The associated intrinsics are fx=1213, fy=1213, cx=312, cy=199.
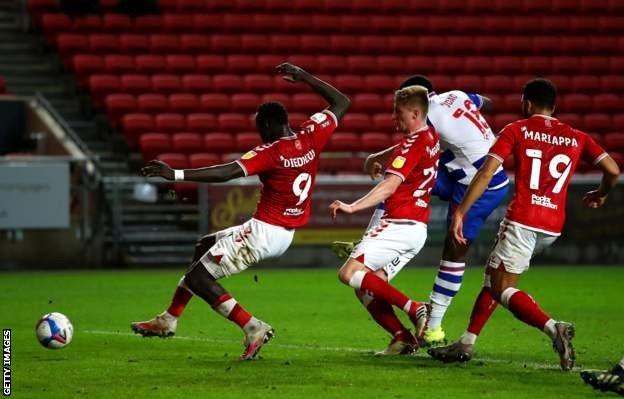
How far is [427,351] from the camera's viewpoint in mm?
8977

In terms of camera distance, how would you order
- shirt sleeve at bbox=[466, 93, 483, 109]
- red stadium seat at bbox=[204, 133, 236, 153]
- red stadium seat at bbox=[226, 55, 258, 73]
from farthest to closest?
red stadium seat at bbox=[226, 55, 258, 73] < red stadium seat at bbox=[204, 133, 236, 153] < shirt sleeve at bbox=[466, 93, 483, 109]

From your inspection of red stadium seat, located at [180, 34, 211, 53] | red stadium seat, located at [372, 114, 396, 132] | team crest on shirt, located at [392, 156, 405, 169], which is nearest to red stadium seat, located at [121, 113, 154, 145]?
red stadium seat, located at [180, 34, 211, 53]

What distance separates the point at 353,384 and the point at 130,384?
1386 millimetres

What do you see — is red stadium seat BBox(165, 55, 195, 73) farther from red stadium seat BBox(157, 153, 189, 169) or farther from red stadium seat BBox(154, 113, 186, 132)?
red stadium seat BBox(157, 153, 189, 169)

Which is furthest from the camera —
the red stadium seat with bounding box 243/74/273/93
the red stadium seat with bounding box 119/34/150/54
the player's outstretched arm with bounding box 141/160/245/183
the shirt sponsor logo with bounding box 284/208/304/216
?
the red stadium seat with bounding box 119/34/150/54

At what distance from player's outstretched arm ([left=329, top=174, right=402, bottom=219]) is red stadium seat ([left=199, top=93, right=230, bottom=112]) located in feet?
47.8

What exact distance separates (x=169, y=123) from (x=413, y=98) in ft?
45.4

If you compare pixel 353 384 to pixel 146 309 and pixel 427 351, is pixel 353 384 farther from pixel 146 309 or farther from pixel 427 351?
pixel 146 309

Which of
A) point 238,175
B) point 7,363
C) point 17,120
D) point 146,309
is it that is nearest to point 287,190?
point 238,175

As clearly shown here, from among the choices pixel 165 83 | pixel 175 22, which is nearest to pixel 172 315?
pixel 165 83

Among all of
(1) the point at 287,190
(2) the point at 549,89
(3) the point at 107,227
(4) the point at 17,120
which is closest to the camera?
(2) the point at 549,89

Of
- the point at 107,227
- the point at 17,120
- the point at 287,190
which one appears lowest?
the point at 107,227

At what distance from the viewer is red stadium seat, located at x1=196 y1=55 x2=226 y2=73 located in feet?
76.6

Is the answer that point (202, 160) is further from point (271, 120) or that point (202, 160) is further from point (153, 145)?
point (271, 120)
